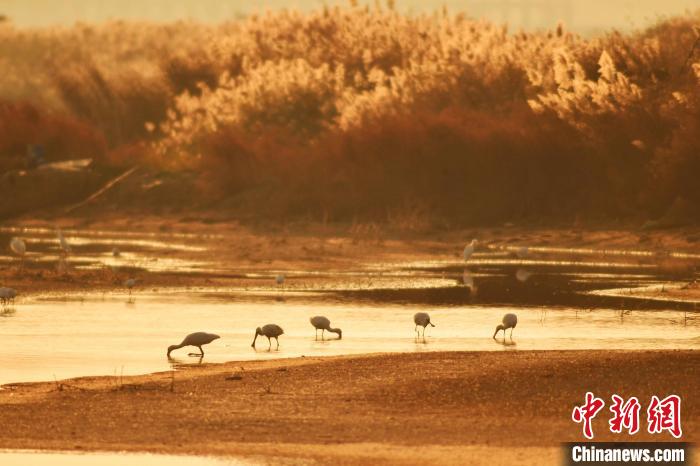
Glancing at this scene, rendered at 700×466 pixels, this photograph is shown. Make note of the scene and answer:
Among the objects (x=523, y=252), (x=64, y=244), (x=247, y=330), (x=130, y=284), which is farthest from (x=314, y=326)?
(x=64, y=244)

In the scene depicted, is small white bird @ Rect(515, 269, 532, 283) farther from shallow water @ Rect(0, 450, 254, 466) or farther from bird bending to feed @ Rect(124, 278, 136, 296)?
shallow water @ Rect(0, 450, 254, 466)

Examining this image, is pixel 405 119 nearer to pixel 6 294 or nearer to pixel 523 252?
pixel 523 252

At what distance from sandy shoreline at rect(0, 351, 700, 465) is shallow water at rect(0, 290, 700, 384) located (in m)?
1.11

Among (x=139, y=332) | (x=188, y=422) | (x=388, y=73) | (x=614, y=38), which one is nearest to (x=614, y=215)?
(x=614, y=38)

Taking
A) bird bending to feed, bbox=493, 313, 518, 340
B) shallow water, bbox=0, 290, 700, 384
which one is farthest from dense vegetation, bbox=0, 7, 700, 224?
bird bending to feed, bbox=493, 313, 518, 340

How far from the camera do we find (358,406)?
16.1m

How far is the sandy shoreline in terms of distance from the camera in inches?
561

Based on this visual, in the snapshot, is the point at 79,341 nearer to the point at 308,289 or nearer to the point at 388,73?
the point at 308,289

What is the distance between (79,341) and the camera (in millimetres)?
21344

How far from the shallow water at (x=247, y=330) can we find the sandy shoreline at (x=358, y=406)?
1108 millimetres

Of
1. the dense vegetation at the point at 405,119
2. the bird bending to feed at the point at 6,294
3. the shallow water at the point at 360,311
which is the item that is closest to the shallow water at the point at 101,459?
the shallow water at the point at 360,311

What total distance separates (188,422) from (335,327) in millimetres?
7732

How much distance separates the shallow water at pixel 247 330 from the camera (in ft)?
65.3

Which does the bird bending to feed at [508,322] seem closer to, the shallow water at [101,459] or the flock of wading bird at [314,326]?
the flock of wading bird at [314,326]
